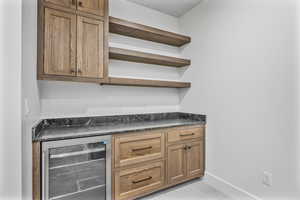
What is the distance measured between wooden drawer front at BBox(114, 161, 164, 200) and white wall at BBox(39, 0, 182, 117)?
0.89 meters

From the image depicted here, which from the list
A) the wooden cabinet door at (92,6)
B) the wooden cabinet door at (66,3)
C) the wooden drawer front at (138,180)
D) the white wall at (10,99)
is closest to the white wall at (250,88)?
the wooden drawer front at (138,180)

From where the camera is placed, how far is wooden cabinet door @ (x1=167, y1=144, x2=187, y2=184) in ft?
6.44

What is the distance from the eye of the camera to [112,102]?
2.25 meters

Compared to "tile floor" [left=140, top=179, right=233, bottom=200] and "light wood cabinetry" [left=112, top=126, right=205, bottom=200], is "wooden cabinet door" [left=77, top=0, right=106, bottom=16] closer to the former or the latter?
"light wood cabinetry" [left=112, top=126, right=205, bottom=200]

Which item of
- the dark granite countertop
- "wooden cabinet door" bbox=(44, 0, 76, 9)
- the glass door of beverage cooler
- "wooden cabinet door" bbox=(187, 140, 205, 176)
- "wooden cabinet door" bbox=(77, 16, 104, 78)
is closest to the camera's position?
the glass door of beverage cooler

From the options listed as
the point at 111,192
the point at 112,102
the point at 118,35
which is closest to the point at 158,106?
the point at 112,102

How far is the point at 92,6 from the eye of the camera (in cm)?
175

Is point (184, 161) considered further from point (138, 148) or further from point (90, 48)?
point (90, 48)

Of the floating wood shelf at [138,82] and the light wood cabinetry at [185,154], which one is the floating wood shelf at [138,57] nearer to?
the floating wood shelf at [138,82]

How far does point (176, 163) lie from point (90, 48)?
1755 mm

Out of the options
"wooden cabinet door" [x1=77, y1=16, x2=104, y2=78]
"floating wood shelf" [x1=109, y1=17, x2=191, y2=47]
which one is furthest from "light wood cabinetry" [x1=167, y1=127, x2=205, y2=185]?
"floating wood shelf" [x1=109, y1=17, x2=191, y2=47]

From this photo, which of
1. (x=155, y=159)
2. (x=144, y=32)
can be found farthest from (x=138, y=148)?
(x=144, y=32)

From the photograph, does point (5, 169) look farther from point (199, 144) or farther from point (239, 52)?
point (239, 52)

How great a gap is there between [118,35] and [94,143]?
1571 millimetres
